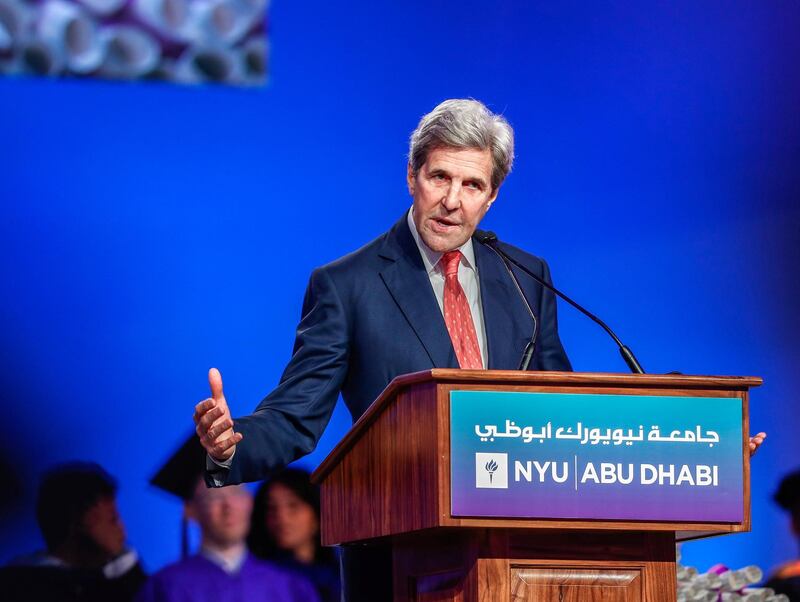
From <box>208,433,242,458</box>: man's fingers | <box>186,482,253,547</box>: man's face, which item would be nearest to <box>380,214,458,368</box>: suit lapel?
<box>208,433,242,458</box>: man's fingers

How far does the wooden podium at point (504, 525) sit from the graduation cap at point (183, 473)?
1882 millimetres

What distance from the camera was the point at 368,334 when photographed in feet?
7.13

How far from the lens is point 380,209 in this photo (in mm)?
3900

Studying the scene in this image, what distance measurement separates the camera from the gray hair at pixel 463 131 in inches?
89.0

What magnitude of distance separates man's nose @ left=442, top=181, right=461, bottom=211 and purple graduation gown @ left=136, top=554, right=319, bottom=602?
1778 mm

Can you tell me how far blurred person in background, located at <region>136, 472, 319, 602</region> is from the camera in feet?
11.8

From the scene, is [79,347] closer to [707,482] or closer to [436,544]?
[436,544]

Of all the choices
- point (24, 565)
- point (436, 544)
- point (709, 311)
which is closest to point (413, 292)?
point (436, 544)

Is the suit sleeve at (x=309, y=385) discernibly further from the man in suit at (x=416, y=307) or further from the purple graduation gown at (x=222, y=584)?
the purple graduation gown at (x=222, y=584)

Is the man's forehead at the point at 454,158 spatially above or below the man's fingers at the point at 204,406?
above

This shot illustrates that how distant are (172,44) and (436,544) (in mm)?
2391

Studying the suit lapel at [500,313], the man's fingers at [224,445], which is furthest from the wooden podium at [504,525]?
the suit lapel at [500,313]

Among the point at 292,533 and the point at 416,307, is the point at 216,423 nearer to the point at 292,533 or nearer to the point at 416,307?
the point at 416,307

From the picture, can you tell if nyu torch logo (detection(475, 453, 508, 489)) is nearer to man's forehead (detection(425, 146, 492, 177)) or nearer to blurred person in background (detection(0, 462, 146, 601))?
man's forehead (detection(425, 146, 492, 177))
